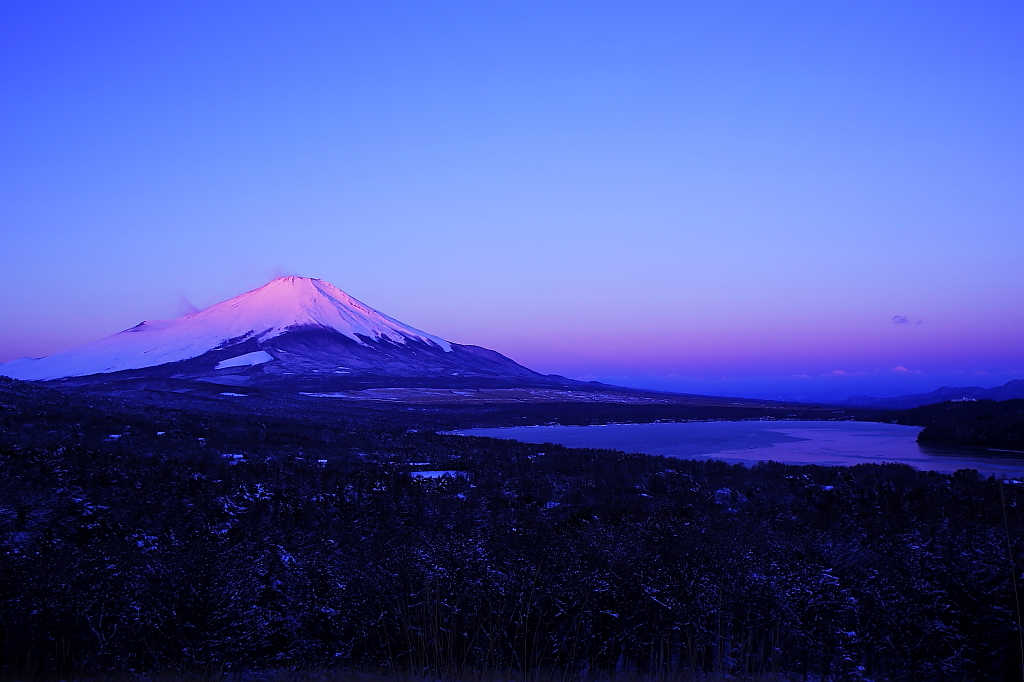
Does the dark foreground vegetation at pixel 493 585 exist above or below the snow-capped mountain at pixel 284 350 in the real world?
below

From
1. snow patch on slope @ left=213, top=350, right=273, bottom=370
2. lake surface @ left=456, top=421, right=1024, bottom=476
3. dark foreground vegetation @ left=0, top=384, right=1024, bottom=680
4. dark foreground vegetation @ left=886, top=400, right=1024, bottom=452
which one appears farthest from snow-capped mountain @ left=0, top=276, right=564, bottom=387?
dark foreground vegetation @ left=0, top=384, right=1024, bottom=680

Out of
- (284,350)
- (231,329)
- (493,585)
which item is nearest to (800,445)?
(493,585)

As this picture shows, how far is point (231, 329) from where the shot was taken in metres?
125

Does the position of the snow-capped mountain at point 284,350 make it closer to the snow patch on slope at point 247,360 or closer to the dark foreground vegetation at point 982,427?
the snow patch on slope at point 247,360

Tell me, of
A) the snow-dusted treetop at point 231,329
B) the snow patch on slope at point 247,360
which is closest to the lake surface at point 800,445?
the snow patch on slope at point 247,360

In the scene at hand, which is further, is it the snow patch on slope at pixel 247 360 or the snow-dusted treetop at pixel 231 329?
the snow-dusted treetop at pixel 231 329

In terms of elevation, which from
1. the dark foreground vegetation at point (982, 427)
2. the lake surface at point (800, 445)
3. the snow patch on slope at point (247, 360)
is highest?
the snow patch on slope at point (247, 360)

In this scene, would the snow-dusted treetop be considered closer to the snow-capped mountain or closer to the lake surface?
the snow-capped mountain

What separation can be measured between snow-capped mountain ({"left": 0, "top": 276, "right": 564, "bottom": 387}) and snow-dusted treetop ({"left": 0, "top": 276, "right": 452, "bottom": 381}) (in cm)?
21

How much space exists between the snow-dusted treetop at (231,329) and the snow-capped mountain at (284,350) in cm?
21

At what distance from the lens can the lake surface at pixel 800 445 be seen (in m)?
17.7

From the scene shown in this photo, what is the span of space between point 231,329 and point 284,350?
2446 cm

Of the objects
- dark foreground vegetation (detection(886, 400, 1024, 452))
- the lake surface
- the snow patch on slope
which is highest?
the snow patch on slope

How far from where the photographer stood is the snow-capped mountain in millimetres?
92000
